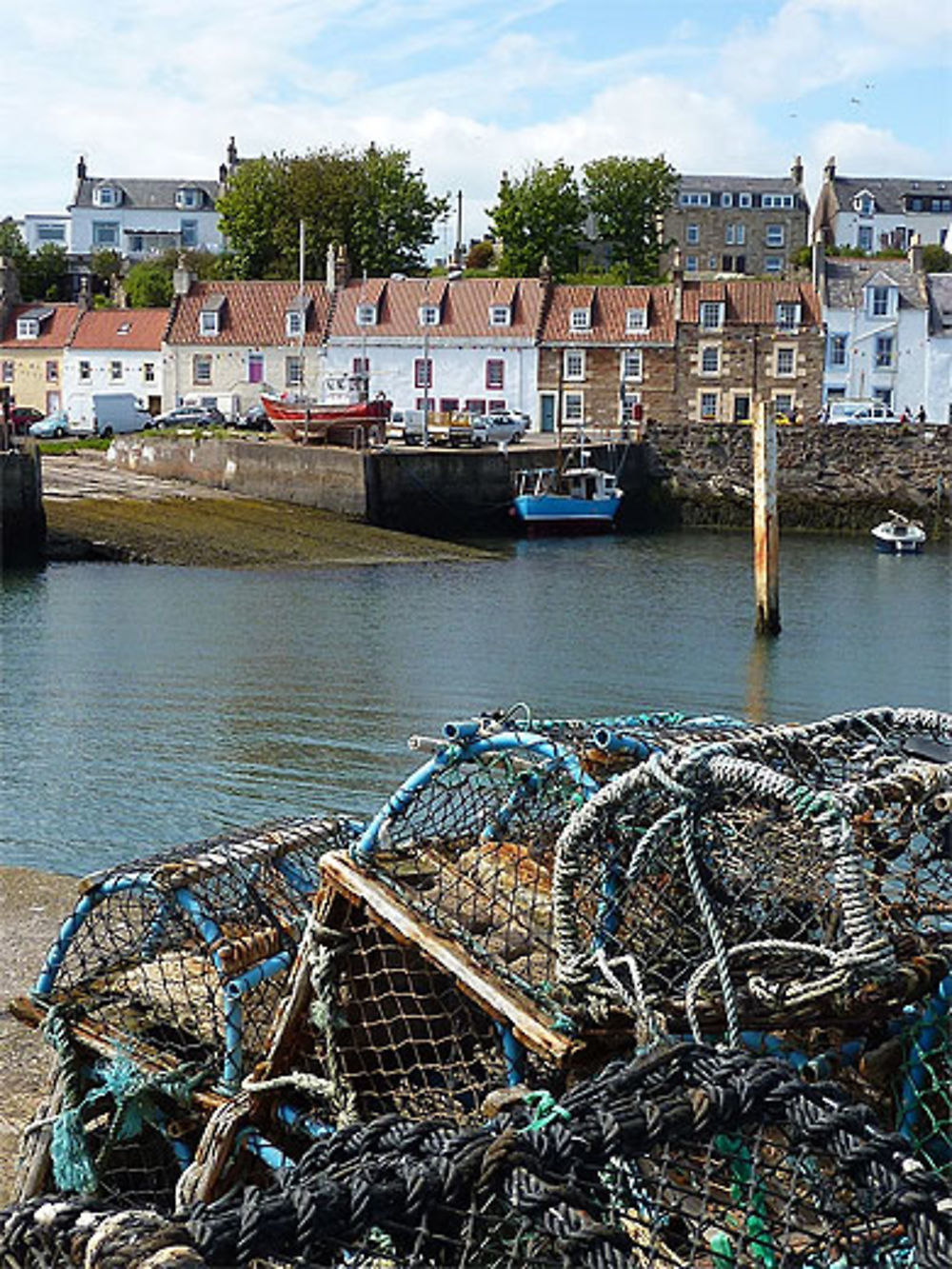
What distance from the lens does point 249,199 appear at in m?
56.9

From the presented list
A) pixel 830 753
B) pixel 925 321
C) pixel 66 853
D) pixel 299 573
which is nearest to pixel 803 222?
pixel 925 321

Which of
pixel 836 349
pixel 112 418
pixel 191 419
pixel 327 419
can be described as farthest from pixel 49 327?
pixel 836 349

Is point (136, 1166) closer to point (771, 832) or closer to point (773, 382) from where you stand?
point (771, 832)

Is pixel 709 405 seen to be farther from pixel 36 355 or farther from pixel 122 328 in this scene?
pixel 36 355

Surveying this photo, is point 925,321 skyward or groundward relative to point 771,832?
skyward

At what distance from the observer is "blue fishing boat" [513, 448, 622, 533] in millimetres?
36250

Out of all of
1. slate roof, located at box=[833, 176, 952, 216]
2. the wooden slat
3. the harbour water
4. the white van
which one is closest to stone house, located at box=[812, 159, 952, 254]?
slate roof, located at box=[833, 176, 952, 216]

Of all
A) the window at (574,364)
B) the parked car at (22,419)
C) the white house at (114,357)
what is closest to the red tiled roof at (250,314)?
the white house at (114,357)

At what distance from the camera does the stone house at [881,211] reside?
7312 centimetres

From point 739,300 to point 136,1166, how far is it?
44159 mm

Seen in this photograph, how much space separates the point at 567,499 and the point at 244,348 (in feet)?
49.4

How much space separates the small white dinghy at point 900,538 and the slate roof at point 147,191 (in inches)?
1958

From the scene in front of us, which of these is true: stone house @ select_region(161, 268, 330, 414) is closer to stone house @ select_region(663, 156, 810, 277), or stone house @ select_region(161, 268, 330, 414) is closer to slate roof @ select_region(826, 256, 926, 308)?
slate roof @ select_region(826, 256, 926, 308)

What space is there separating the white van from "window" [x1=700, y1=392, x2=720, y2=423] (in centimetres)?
1570
